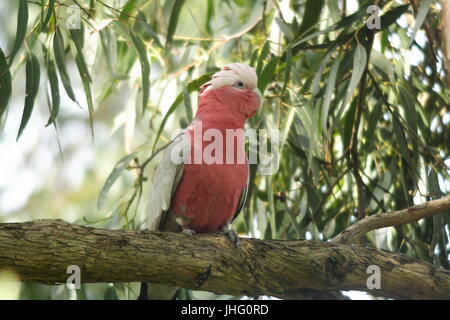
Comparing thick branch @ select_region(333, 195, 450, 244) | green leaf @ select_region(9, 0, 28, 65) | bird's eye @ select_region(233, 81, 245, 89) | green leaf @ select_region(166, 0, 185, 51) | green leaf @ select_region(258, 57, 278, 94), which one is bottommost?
thick branch @ select_region(333, 195, 450, 244)

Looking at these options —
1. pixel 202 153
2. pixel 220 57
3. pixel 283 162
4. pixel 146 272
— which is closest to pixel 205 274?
pixel 146 272

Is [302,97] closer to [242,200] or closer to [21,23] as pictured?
[242,200]

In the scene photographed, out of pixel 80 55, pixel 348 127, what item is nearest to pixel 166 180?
pixel 80 55

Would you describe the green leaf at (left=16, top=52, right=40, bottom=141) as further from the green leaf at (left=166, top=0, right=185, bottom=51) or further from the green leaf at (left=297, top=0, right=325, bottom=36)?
the green leaf at (left=297, top=0, right=325, bottom=36)

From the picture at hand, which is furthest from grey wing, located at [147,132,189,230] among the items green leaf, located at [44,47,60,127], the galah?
Answer: green leaf, located at [44,47,60,127]

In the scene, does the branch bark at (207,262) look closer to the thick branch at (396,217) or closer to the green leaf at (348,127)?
the thick branch at (396,217)

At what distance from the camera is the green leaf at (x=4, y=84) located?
2686 mm

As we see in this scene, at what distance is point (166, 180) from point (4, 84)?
926mm

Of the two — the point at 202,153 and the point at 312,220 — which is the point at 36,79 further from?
the point at 312,220

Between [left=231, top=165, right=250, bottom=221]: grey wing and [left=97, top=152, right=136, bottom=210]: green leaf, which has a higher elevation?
[left=97, top=152, right=136, bottom=210]: green leaf

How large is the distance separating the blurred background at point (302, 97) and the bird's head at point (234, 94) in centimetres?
12

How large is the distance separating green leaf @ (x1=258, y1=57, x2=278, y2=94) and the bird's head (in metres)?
0.07

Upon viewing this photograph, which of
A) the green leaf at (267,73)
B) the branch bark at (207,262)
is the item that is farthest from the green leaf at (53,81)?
the green leaf at (267,73)

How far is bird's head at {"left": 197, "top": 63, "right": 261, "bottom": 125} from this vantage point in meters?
3.36
